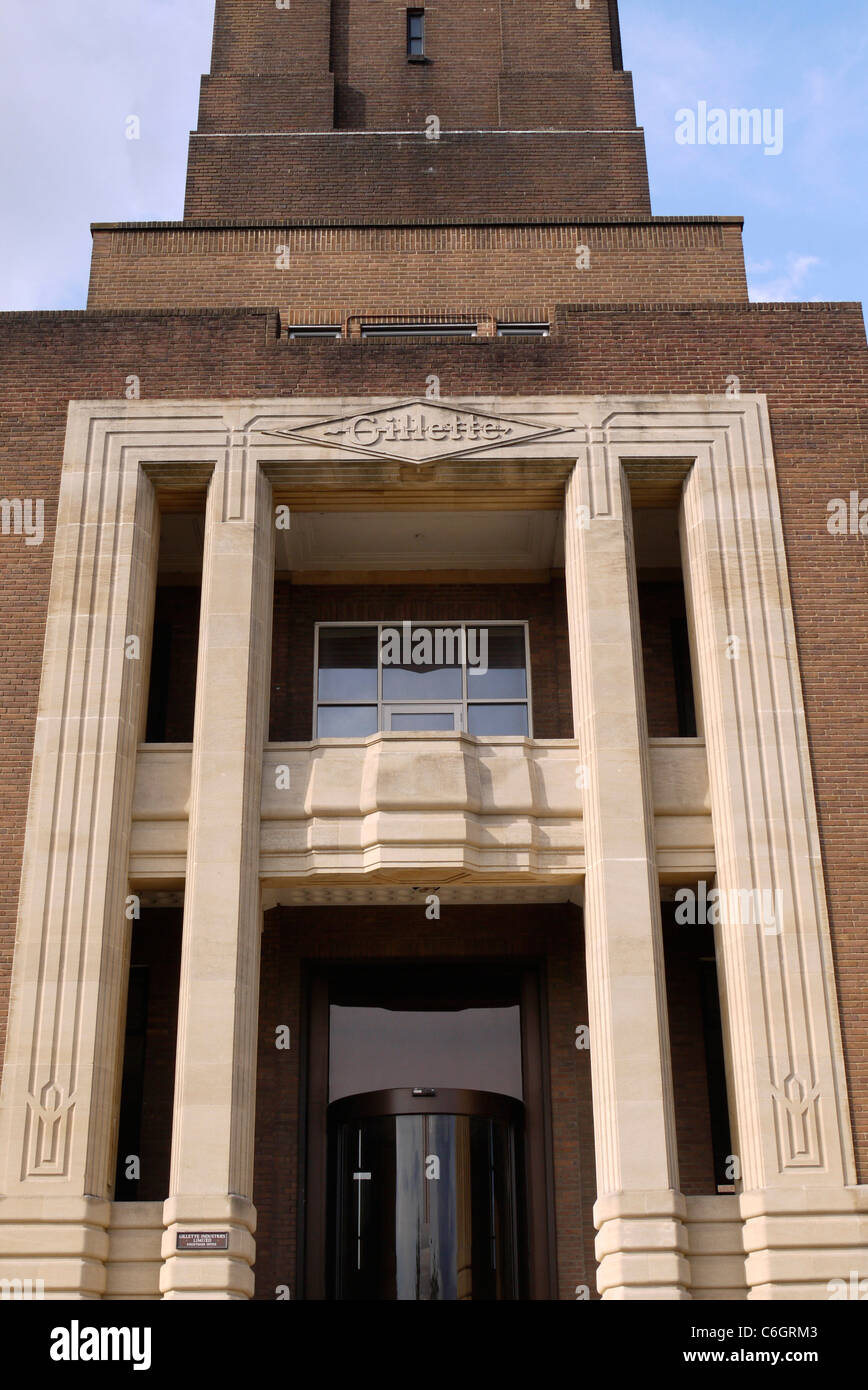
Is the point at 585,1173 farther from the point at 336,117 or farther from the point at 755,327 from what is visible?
the point at 336,117

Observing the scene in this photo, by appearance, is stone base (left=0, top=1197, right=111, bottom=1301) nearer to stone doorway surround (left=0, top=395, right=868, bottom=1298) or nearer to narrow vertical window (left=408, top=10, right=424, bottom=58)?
stone doorway surround (left=0, top=395, right=868, bottom=1298)

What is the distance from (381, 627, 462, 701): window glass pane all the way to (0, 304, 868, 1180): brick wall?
135 inches

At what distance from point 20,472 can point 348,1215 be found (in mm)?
9962

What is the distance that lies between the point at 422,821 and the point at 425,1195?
4.52 metres

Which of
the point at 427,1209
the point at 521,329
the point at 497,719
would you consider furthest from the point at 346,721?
the point at 521,329

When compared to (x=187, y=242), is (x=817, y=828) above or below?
below

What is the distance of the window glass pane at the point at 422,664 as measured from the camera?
1892 cm

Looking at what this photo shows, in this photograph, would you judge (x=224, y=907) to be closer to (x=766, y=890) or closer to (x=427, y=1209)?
(x=427, y=1209)

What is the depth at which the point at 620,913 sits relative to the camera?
49.3 ft

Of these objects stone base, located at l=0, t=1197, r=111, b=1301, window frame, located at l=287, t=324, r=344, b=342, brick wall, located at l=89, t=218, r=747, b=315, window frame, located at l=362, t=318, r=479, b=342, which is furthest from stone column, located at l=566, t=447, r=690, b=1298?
window frame, located at l=287, t=324, r=344, b=342
